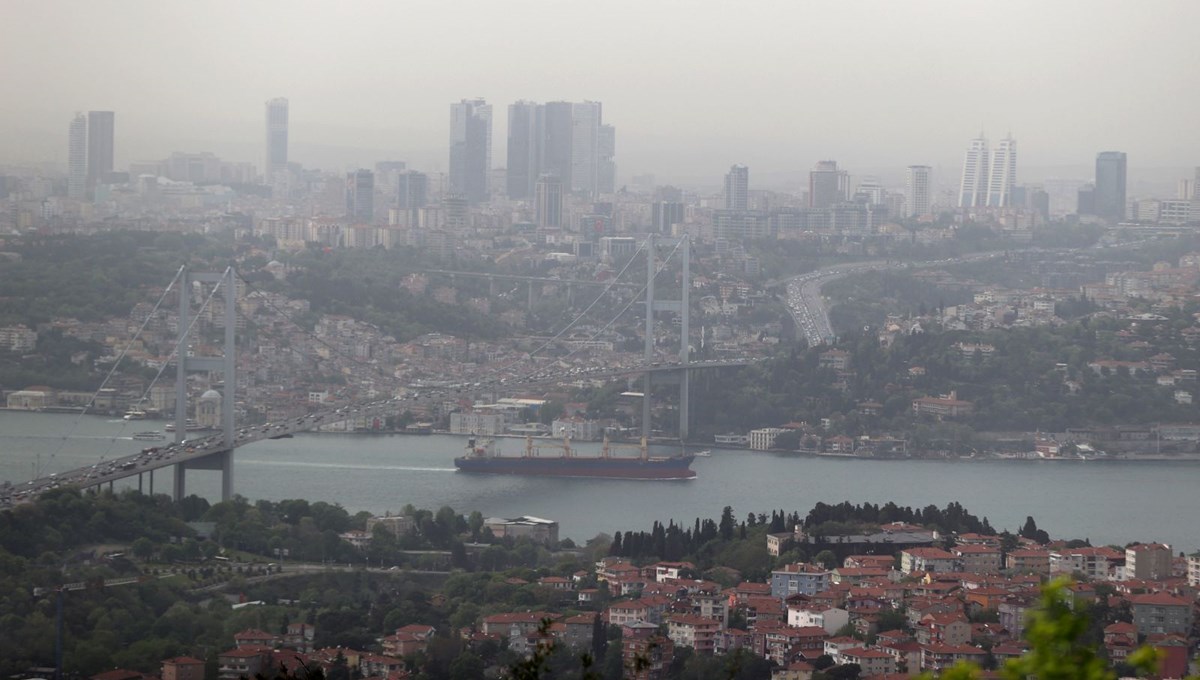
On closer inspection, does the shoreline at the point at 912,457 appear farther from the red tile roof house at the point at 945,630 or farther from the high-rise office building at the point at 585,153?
the high-rise office building at the point at 585,153

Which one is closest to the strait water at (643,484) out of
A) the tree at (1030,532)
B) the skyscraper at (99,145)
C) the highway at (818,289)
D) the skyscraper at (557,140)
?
the tree at (1030,532)

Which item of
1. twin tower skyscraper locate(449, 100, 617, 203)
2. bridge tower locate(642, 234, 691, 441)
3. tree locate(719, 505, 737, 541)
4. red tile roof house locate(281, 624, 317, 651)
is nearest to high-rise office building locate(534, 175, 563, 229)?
twin tower skyscraper locate(449, 100, 617, 203)

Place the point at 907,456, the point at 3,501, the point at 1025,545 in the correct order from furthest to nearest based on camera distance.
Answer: the point at 907,456
the point at 1025,545
the point at 3,501

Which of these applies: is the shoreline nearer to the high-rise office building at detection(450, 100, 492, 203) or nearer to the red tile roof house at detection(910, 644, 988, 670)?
the red tile roof house at detection(910, 644, 988, 670)

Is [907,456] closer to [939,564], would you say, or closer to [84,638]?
[939,564]

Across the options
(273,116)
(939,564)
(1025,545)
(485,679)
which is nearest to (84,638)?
(485,679)

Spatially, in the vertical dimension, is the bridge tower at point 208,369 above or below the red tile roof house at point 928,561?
above
